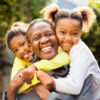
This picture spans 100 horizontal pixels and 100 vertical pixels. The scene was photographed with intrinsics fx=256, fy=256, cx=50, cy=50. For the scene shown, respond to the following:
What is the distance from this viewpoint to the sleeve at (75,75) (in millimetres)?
1946

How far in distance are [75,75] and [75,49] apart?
23 centimetres

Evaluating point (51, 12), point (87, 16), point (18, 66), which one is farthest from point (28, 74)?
point (87, 16)

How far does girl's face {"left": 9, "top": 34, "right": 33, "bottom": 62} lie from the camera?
7.42 ft

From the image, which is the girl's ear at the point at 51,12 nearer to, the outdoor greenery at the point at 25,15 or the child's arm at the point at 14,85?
the child's arm at the point at 14,85

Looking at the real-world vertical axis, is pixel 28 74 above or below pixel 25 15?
above

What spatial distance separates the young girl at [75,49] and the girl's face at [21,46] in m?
0.32

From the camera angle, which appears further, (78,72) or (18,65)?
(18,65)

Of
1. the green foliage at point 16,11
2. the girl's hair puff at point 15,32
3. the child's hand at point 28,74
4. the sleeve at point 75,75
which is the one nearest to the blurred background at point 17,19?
the green foliage at point 16,11

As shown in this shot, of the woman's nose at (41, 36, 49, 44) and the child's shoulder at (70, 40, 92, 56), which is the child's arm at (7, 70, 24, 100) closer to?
the woman's nose at (41, 36, 49, 44)

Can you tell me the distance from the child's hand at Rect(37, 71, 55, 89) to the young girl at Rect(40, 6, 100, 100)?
0.04m

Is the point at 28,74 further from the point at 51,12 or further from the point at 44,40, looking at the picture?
the point at 51,12

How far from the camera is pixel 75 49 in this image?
207 centimetres

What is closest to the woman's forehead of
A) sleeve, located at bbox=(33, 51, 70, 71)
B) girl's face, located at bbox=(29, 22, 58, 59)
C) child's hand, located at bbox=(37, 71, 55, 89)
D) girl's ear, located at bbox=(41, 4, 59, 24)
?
girl's face, located at bbox=(29, 22, 58, 59)

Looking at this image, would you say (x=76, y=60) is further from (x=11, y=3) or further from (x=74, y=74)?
(x=11, y=3)
